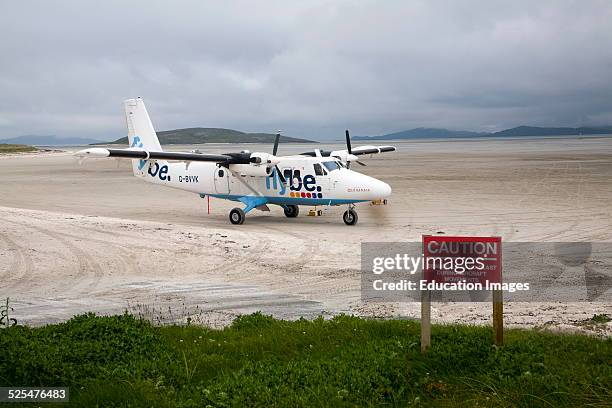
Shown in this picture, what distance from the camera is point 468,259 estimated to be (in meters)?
6.76

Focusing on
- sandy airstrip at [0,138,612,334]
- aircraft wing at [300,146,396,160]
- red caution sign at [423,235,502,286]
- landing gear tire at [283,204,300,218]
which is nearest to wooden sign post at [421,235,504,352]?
red caution sign at [423,235,502,286]

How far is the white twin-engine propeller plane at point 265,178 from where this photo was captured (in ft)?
72.0

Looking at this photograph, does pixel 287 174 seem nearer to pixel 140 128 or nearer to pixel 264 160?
pixel 264 160

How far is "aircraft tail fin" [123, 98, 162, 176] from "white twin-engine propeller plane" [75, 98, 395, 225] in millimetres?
859

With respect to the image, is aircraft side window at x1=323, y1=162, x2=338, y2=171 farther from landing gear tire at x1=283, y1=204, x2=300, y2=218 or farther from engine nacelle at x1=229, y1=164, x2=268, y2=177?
landing gear tire at x1=283, y1=204, x2=300, y2=218

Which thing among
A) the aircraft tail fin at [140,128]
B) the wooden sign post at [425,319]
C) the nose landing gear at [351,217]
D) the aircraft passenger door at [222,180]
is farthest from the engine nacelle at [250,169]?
the wooden sign post at [425,319]

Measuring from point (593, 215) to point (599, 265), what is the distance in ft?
31.0

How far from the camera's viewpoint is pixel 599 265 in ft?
46.3

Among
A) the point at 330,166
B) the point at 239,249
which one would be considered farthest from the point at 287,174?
the point at 239,249

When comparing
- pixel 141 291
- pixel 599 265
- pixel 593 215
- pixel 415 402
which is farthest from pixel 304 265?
pixel 593 215

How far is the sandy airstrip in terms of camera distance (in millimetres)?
10984

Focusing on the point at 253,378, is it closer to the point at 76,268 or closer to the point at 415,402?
the point at 415,402

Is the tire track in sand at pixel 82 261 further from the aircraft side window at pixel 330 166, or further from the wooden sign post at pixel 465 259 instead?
the aircraft side window at pixel 330 166

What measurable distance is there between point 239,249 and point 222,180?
7.85 metres
